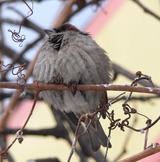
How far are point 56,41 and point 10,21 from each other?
456 mm

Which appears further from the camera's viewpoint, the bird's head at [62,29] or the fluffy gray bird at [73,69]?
the bird's head at [62,29]

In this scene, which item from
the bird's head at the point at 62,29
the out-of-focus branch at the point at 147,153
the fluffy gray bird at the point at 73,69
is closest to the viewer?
the out-of-focus branch at the point at 147,153

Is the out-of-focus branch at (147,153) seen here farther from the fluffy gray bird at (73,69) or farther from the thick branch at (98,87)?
the fluffy gray bird at (73,69)

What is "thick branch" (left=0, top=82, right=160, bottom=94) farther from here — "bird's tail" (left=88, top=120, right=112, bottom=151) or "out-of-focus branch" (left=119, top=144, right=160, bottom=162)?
"bird's tail" (left=88, top=120, right=112, bottom=151)

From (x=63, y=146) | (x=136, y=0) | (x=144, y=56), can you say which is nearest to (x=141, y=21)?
(x=144, y=56)

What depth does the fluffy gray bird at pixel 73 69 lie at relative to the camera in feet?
7.41

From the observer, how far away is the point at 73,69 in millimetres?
2254

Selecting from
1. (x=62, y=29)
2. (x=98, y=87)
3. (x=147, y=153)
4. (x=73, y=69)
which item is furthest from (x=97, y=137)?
(x=147, y=153)

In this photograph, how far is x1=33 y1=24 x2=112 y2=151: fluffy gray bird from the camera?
2260 millimetres

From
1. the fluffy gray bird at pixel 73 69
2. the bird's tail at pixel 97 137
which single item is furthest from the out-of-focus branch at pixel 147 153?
the bird's tail at pixel 97 137

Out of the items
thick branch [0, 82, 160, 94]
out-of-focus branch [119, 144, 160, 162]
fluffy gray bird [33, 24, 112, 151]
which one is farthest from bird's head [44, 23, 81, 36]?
out-of-focus branch [119, 144, 160, 162]

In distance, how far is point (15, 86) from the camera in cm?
149

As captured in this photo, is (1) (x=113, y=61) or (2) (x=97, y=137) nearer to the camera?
(2) (x=97, y=137)

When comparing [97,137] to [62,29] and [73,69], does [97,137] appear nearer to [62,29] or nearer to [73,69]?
[73,69]
